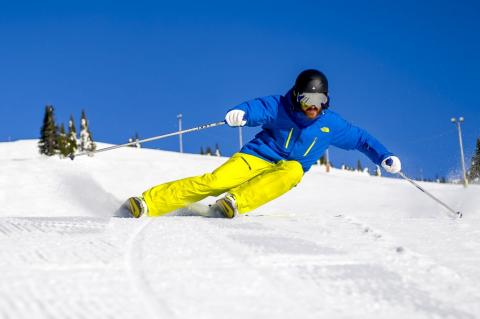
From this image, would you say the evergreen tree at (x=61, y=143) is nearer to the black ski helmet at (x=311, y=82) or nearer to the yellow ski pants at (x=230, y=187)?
the yellow ski pants at (x=230, y=187)

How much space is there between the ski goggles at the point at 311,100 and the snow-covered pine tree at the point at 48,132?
53.8 metres

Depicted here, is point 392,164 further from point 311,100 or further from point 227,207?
point 227,207

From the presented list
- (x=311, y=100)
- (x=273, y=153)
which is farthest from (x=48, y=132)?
(x=311, y=100)

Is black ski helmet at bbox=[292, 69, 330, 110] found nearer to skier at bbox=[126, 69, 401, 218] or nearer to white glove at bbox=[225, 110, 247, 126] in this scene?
skier at bbox=[126, 69, 401, 218]

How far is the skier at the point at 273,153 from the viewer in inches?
220

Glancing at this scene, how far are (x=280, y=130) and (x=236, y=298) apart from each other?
3928 millimetres

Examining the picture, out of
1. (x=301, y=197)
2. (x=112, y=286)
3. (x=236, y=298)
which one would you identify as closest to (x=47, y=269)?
(x=112, y=286)

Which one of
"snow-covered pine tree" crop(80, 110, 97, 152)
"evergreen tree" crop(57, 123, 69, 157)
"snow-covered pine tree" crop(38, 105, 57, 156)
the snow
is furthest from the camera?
"snow-covered pine tree" crop(80, 110, 97, 152)

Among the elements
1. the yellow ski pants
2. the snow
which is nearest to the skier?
the yellow ski pants

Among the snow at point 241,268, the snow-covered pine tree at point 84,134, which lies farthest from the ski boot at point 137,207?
the snow-covered pine tree at point 84,134

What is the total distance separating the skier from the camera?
18.3 ft

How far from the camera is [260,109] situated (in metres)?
5.99

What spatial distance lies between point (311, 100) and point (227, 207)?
1.37 meters

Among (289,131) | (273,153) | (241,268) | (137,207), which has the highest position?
(289,131)
